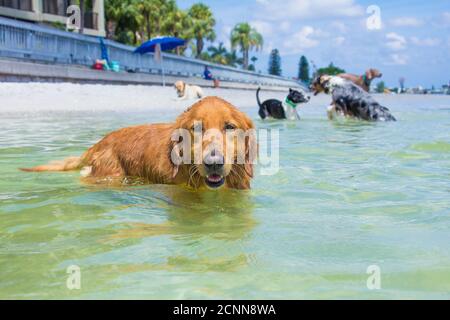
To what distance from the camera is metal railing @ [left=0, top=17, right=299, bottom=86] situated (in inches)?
880

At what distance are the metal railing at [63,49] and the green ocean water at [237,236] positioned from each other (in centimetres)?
1749

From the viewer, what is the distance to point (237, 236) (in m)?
3.54

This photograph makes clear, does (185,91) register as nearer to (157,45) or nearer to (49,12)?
(157,45)

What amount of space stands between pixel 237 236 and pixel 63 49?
25.2 meters

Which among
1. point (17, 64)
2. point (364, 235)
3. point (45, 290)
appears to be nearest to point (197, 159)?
point (364, 235)

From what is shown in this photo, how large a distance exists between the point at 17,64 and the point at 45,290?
745 inches

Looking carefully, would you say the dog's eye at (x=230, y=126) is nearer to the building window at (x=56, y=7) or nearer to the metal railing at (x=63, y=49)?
the metal railing at (x=63, y=49)

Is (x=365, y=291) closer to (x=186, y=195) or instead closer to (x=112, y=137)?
(x=186, y=195)

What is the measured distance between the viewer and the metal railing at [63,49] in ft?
73.3

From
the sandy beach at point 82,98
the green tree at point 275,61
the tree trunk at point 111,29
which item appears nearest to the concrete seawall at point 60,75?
the sandy beach at point 82,98

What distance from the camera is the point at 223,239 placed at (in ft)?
11.4

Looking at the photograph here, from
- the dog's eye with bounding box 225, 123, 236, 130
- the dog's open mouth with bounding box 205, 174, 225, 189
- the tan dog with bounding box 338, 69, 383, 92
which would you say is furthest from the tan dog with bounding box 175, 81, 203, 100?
the dog's open mouth with bounding box 205, 174, 225, 189

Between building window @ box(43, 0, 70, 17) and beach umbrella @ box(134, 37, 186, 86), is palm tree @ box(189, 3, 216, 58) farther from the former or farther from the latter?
beach umbrella @ box(134, 37, 186, 86)

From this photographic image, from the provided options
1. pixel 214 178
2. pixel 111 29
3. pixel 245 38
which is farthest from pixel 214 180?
pixel 245 38
